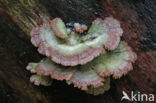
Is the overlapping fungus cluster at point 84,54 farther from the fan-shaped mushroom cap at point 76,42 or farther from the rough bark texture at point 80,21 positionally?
the rough bark texture at point 80,21

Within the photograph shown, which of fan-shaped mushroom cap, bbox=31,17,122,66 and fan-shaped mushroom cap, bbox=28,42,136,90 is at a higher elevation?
fan-shaped mushroom cap, bbox=31,17,122,66

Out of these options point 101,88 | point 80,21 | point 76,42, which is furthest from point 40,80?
point 80,21

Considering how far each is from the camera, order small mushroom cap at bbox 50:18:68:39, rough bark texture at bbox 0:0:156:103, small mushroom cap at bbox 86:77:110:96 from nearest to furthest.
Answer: small mushroom cap at bbox 50:18:68:39 < small mushroom cap at bbox 86:77:110:96 < rough bark texture at bbox 0:0:156:103

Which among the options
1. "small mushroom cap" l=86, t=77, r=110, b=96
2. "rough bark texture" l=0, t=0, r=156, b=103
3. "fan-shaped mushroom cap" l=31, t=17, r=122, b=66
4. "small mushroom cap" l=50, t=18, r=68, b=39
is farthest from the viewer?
"rough bark texture" l=0, t=0, r=156, b=103

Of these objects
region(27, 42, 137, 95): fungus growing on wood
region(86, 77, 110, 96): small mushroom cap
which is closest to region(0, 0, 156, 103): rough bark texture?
region(86, 77, 110, 96): small mushroom cap

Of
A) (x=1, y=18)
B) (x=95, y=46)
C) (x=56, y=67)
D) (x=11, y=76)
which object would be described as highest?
(x=1, y=18)

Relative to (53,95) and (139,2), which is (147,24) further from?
(53,95)

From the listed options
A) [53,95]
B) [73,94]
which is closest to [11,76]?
[53,95]

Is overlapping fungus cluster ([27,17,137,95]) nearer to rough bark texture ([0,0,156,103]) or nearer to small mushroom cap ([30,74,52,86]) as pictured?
small mushroom cap ([30,74,52,86])
